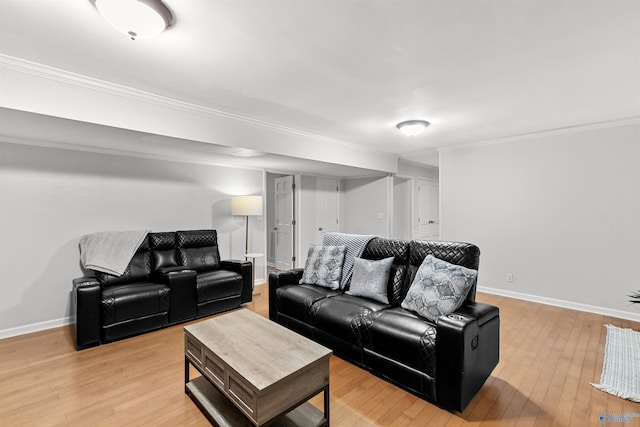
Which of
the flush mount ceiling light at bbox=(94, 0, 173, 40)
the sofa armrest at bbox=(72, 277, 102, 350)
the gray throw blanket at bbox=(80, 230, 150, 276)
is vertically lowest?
the sofa armrest at bbox=(72, 277, 102, 350)

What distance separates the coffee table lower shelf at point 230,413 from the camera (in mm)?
1767

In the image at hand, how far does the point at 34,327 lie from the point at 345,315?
3394 millimetres

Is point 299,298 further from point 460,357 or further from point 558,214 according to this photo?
point 558,214

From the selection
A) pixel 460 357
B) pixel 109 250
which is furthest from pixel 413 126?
pixel 109 250

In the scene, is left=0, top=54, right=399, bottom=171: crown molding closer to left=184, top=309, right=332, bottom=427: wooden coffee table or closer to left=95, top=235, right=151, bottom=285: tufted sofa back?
left=95, top=235, right=151, bottom=285: tufted sofa back

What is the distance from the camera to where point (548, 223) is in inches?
162

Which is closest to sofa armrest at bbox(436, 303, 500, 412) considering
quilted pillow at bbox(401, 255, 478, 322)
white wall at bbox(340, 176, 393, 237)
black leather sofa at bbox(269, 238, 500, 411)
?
black leather sofa at bbox(269, 238, 500, 411)

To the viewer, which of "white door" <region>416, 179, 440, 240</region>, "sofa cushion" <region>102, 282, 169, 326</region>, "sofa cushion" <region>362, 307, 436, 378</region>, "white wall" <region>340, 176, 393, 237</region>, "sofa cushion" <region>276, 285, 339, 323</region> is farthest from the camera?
"white door" <region>416, 179, 440, 240</region>

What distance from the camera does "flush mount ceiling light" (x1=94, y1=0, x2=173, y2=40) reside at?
1.54m

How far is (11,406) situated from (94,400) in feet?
1.67

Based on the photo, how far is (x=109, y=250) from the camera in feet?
11.2

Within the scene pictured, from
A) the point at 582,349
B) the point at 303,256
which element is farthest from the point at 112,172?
the point at 582,349

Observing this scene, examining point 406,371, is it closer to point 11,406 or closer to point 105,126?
point 11,406

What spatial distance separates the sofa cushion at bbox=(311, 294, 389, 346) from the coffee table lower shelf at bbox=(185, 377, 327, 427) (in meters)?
0.64
